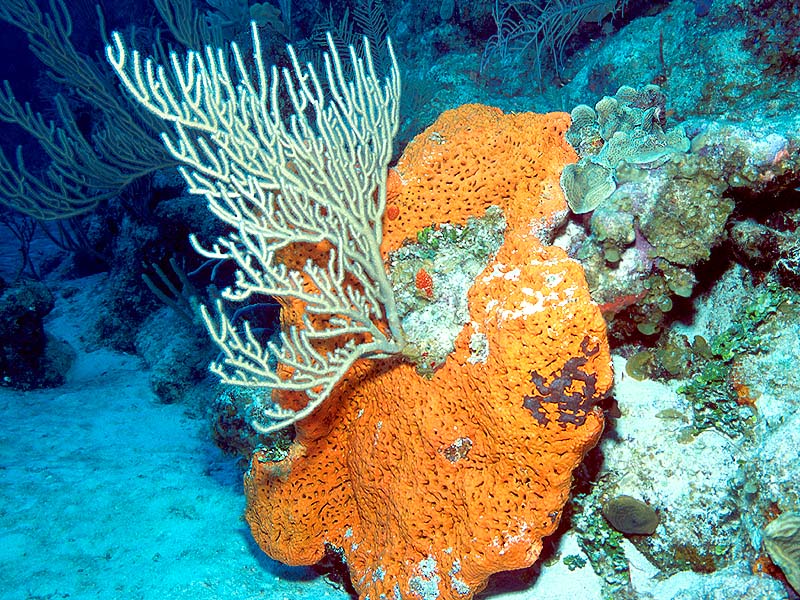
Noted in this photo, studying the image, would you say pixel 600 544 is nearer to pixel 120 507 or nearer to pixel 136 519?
pixel 136 519

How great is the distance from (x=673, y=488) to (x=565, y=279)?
55.5 inches

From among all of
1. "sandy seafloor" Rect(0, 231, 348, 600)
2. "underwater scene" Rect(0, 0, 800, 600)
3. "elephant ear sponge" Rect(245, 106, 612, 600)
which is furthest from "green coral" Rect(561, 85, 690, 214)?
"sandy seafloor" Rect(0, 231, 348, 600)

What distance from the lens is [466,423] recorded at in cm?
260

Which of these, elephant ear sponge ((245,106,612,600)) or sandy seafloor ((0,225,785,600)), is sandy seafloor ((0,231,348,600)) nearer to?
sandy seafloor ((0,225,785,600))

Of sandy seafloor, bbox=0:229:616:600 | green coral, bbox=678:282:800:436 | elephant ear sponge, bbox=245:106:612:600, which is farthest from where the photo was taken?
sandy seafloor, bbox=0:229:616:600

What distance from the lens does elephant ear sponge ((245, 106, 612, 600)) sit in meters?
A: 2.26

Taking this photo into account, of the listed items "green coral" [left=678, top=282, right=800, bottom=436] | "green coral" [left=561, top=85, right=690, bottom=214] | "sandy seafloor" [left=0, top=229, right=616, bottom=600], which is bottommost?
"sandy seafloor" [left=0, top=229, right=616, bottom=600]

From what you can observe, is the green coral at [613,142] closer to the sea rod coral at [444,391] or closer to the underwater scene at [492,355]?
the underwater scene at [492,355]

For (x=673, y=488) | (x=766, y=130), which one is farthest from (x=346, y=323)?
(x=766, y=130)

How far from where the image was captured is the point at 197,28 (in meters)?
6.80

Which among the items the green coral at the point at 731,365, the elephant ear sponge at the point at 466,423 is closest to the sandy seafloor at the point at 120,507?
the elephant ear sponge at the point at 466,423

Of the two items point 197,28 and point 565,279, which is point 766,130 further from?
point 197,28

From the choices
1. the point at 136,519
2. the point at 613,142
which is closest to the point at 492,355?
the point at 613,142

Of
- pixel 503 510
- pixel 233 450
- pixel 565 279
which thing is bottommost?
pixel 233 450
